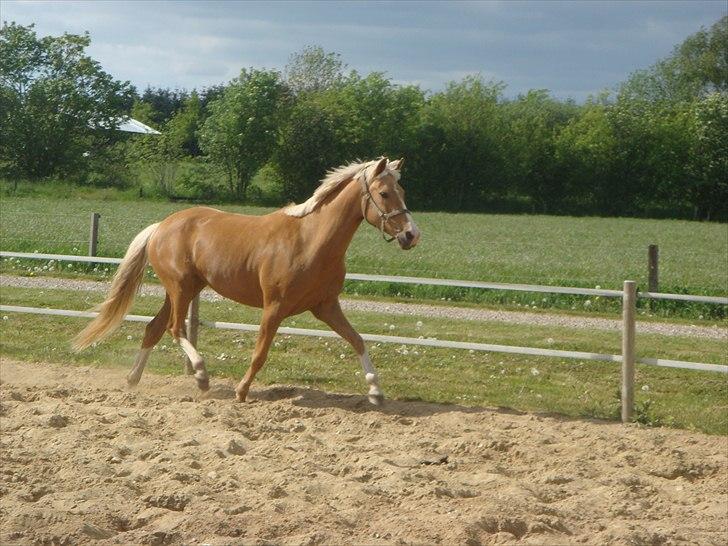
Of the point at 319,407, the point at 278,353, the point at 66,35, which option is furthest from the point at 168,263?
the point at 66,35

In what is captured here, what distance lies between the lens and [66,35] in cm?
4422

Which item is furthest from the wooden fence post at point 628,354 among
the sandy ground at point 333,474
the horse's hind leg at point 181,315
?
the horse's hind leg at point 181,315

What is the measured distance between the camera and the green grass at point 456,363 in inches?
352

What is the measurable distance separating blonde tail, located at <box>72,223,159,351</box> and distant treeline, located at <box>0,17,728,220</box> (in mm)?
31509

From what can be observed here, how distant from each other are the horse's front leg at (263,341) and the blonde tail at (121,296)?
5.12ft

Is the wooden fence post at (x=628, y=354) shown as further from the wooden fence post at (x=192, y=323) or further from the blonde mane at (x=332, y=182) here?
the wooden fence post at (x=192, y=323)

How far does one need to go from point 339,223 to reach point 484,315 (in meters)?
7.08

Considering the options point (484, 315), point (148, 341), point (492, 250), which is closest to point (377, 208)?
point (148, 341)

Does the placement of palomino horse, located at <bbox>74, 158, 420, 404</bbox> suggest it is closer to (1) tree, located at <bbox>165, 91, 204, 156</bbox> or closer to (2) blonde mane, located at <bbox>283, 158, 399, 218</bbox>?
(2) blonde mane, located at <bbox>283, 158, 399, 218</bbox>

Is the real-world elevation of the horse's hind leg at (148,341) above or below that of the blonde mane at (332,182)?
below

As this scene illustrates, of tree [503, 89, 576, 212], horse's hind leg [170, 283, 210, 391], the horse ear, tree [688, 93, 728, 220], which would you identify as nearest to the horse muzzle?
the horse ear

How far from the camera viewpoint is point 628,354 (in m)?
8.30

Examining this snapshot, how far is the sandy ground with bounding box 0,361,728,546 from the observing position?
5031mm

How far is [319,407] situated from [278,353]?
2.91 m
